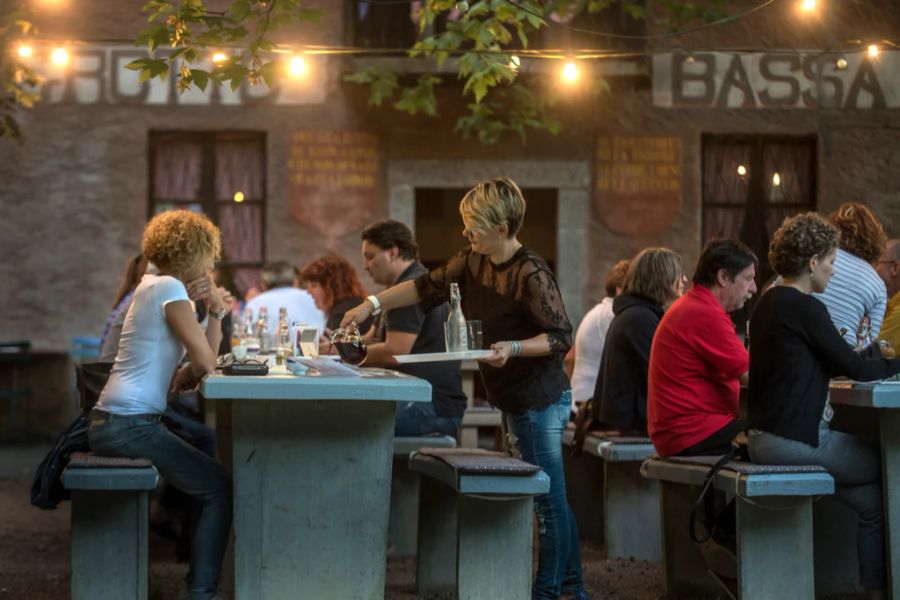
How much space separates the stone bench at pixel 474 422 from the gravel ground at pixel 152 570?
243 cm

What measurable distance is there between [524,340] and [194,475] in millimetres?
1391

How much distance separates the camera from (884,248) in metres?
7.02

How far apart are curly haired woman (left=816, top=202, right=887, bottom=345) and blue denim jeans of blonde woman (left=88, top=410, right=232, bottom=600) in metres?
2.88

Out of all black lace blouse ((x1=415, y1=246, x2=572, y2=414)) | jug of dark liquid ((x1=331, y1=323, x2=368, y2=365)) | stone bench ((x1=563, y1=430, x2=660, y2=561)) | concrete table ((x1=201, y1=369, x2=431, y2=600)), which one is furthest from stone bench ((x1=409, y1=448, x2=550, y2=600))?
stone bench ((x1=563, y1=430, x2=660, y2=561))

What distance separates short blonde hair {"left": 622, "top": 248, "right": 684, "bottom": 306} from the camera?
23.5 feet

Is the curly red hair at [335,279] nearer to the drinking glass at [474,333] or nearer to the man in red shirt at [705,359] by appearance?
the man in red shirt at [705,359]

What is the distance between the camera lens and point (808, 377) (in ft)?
18.3

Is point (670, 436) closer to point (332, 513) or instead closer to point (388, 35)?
point (332, 513)

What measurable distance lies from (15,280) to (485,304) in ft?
25.7

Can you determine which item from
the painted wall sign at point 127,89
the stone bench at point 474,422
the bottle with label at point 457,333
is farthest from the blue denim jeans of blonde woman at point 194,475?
the painted wall sign at point 127,89

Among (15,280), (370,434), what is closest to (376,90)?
(15,280)

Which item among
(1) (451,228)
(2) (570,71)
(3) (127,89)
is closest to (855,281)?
(2) (570,71)

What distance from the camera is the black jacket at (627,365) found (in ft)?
23.2

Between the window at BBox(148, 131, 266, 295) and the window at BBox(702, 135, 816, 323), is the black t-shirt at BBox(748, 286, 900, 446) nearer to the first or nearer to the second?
the window at BBox(702, 135, 816, 323)
